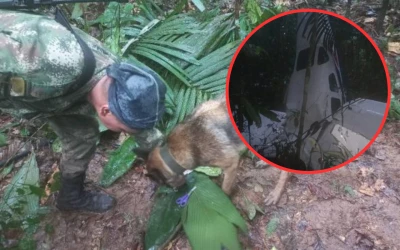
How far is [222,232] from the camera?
3.04m

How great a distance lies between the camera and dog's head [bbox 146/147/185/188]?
3.13 m

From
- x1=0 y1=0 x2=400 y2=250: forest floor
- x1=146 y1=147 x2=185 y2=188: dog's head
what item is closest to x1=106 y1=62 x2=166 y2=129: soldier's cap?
x1=146 y1=147 x2=185 y2=188: dog's head

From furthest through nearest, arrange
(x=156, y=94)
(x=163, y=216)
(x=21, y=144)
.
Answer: (x=21, y=144) < (x=163, y=216) < (x=156, y=94)

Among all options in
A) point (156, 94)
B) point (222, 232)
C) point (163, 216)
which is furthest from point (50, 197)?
point (156, 94)

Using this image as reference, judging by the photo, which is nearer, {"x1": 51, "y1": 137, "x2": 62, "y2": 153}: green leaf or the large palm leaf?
{"x1": 51, "y1": 137, "x2": 62, "y2": 153}: green leaf

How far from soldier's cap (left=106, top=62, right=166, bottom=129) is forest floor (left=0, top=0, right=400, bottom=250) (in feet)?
4.41

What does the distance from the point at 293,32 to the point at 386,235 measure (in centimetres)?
210

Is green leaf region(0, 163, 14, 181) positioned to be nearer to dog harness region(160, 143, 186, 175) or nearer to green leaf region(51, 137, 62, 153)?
green leaf region(51, 137, 62, 153)

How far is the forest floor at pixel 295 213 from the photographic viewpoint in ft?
10.6

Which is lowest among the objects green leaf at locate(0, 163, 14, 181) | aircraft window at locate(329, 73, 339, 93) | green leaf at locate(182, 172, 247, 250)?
green leaf at locate(0, 163, 14, 181)

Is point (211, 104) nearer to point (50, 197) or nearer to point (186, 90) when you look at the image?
point (186, 90)

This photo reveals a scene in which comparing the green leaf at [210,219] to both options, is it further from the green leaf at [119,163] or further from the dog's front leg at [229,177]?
the green leaf at [119,163]

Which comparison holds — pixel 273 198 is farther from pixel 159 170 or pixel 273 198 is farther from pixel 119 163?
pixel 119 163

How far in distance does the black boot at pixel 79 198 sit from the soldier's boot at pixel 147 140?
0.61m
